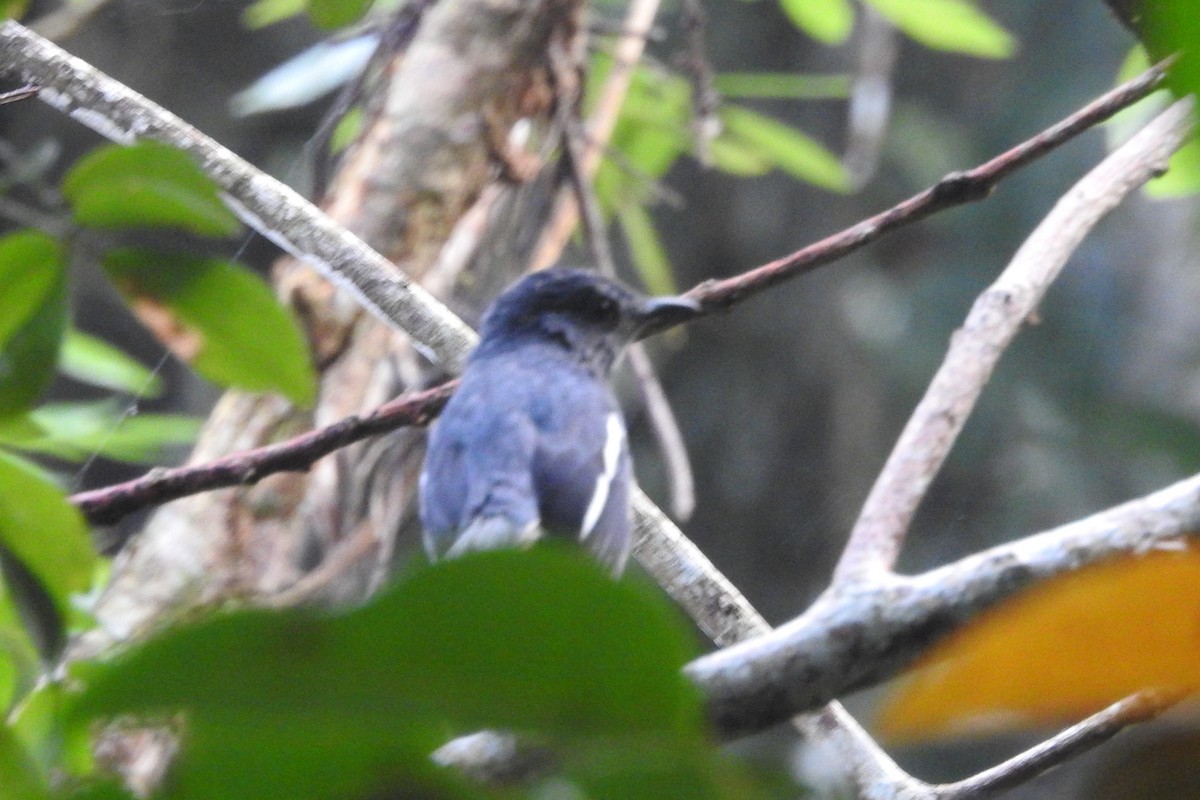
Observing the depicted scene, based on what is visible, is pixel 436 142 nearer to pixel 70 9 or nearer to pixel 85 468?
pixel 70 9

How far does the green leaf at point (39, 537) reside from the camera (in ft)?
2.74

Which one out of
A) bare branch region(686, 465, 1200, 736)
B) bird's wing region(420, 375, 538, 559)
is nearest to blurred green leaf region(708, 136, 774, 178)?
bird's wing region(420, 375, 538, 559)

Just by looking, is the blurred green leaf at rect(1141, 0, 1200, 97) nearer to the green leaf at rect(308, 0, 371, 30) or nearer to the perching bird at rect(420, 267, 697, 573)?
the green leaf at rect(308, 0, 371, 30)

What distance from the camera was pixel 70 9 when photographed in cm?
280

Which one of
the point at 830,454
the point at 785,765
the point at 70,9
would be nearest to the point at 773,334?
the point at 830,454

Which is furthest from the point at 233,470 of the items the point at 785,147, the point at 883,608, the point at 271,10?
the point at 785,147

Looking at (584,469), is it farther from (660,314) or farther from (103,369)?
(103,369)

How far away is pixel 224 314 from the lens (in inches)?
30.6

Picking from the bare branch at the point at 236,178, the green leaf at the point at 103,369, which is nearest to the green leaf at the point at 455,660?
the bare branch at the point at 236,178

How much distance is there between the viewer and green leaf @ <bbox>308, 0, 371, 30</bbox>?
3.49 feet

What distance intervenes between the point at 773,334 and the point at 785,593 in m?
2.26

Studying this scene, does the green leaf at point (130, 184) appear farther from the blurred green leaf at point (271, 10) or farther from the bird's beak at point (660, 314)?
the blurred green leaf at point (271, 10)

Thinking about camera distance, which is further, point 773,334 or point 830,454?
point 773,334

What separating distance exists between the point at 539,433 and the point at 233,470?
2.03 feet
